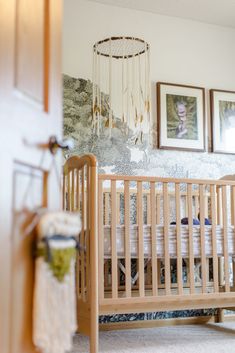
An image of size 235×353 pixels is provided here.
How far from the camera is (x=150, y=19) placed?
12.1 ft

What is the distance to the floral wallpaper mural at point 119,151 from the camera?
3321mm

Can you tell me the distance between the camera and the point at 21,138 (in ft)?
3.82

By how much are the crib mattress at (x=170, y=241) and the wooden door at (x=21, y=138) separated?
1165 millimetres

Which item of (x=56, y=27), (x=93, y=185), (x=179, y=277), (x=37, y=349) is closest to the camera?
(x=37, y=349)

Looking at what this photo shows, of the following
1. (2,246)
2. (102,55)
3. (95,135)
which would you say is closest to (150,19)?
(102,55)

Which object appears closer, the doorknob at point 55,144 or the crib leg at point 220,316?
the doorknob at point 55,144

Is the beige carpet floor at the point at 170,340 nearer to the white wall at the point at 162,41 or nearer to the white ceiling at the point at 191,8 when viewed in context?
the white wall at the point at 162,41

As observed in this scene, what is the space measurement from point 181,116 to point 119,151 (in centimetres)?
62

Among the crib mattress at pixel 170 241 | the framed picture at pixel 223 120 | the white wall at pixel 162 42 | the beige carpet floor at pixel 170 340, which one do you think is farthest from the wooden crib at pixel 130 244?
the white wall at pixel 162 42

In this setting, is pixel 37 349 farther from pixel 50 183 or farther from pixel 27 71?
pixel 27 71

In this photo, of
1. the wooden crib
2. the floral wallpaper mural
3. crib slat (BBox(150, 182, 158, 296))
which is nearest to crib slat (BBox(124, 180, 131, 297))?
the wooden crib

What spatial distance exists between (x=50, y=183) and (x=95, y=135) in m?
2.08

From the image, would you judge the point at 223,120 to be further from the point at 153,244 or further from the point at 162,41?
the point at 153,244

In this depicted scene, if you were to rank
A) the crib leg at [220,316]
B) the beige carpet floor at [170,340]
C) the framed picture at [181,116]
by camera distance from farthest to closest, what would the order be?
1. the framed picture at [181,116]
2. the crib leg at [220,316]
3. the beige carpet floor at [170,340]
